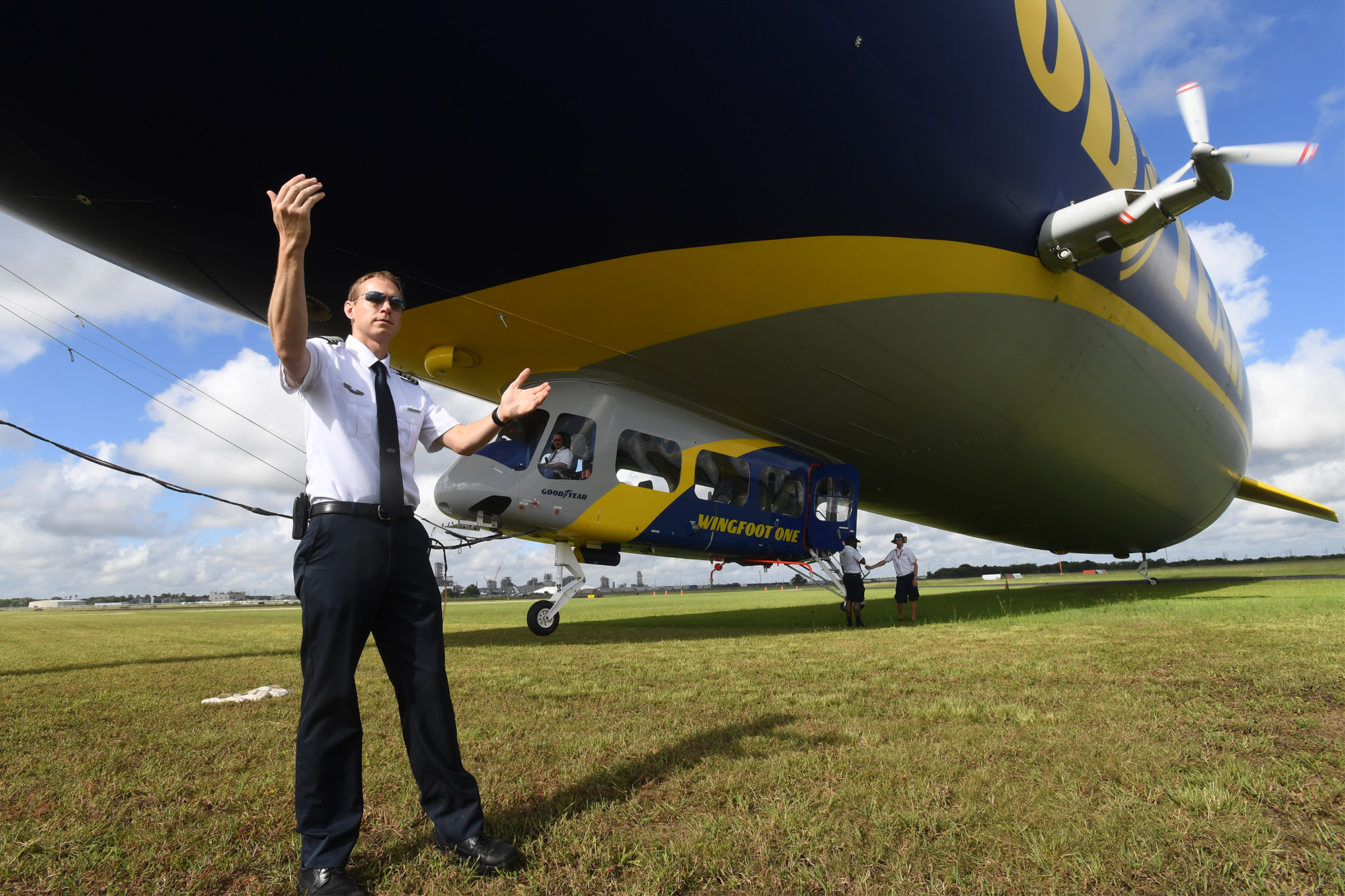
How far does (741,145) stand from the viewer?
5.34 metres

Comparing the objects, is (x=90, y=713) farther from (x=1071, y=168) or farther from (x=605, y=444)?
(x=1071, y=168)

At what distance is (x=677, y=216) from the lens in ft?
18.6

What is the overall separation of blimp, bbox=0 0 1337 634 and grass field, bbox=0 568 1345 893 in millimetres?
3326

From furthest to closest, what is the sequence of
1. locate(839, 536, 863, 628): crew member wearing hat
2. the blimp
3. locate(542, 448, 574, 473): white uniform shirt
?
locate(839, 536, 863, 628): crew member wearing hat → locate(542, 448, 574, 473): white uniform shirt → the blimp

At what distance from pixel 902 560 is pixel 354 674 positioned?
11.6m

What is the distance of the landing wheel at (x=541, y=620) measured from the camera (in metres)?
8.79

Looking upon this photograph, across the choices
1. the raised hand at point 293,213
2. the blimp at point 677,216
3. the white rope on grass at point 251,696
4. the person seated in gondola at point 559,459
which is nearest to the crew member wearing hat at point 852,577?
the blimp at point 677,216

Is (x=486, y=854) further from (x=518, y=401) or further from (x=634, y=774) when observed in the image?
(x=518, y=401)

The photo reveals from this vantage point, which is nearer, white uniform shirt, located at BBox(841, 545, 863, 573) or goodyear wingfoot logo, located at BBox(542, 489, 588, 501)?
goodyear wingfoot logo, located at BBox(542, 489, 588, 501)

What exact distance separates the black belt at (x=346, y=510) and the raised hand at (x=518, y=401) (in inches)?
19.4

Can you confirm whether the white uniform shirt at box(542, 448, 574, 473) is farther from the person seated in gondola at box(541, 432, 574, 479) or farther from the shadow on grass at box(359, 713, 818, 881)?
the shadow on grass at box(359, 713, 818, 881)

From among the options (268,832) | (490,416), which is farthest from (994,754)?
(268,832)

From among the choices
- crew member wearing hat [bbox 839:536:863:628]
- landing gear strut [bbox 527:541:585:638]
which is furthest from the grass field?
crew member wearing hat [bbox 839:536:863:628]

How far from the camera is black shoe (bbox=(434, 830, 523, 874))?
76.8 inches
